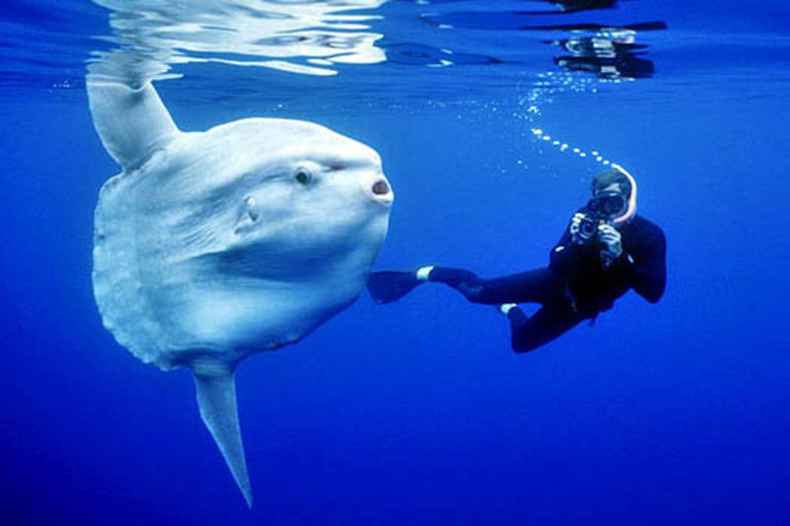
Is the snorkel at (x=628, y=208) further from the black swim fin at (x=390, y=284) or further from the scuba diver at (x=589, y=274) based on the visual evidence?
the black swim fin at (x=390, y=284)

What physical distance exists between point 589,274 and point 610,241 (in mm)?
978

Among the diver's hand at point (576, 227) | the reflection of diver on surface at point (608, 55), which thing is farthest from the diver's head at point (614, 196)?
the reflection of diver on surface at point (608, 55)

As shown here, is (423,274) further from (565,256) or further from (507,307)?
(565,256)

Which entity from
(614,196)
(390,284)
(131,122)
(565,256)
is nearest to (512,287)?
(565,256)

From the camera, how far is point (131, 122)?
3.65 meters

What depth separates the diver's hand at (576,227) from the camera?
20.6 feet

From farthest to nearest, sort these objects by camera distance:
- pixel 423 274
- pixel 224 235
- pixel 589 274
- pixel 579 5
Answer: pixel 423 274, pixel 579 5, pixel 589 274, pixel 224 235

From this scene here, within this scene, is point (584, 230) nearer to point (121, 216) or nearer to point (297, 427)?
point (121, 216)

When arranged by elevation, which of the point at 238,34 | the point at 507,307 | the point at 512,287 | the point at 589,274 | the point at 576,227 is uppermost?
the point at 238,34

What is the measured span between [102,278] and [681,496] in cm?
2115

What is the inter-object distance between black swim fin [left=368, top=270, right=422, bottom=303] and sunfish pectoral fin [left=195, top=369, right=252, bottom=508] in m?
5.93

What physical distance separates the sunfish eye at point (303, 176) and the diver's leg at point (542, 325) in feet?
18.5

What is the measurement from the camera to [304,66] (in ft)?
37.2

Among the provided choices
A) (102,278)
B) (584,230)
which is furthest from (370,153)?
(584,230)
